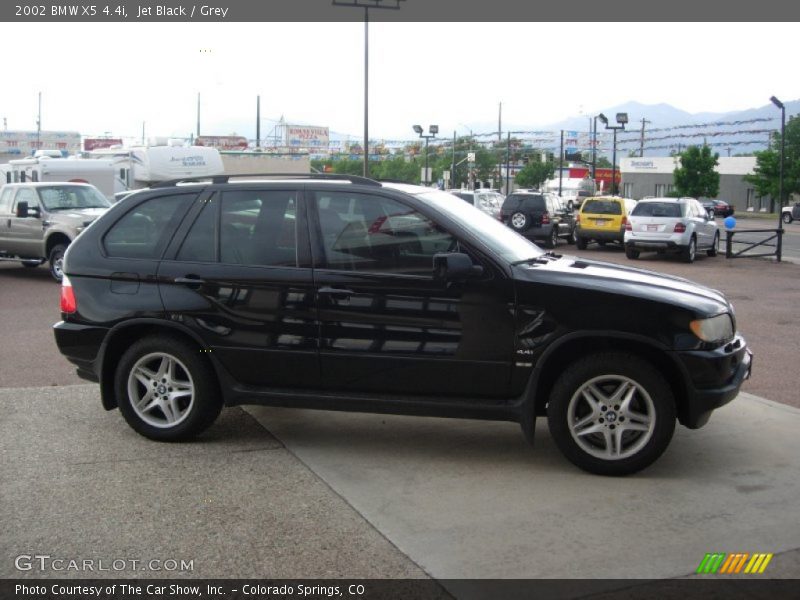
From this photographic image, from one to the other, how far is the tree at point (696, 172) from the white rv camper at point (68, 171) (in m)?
45.0

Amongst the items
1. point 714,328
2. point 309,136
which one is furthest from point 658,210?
point 309,136

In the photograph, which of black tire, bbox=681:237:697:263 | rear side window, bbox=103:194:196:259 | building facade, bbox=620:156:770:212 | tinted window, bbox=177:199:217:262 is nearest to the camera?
tinted window, bbox=177:199:217:262

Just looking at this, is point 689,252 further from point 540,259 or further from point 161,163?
point 540,259

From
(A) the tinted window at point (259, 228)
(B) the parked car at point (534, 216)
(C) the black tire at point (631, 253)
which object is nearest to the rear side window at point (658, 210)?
(C) the black tire at point (631, 253)

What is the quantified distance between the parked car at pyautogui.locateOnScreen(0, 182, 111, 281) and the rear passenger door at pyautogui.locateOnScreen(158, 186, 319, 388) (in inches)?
456

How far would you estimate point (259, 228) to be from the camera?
20.1 feet

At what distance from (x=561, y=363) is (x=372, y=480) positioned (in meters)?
1.38

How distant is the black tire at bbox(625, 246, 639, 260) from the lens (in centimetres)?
2345

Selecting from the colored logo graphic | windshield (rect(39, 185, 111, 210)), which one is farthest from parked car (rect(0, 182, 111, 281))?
the colored logo graphic

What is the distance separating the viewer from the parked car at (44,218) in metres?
17.2

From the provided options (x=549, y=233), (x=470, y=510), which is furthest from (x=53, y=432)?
Answer: (x=549, y=233)

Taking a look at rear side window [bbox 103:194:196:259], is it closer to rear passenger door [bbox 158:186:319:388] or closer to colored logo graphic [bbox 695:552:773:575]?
rear passenger door [bbox 158:186:319:388]

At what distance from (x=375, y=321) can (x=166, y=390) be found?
5.19 ft

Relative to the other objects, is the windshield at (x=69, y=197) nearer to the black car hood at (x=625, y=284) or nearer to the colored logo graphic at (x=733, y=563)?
the black car hood at (x=625, y=284)
